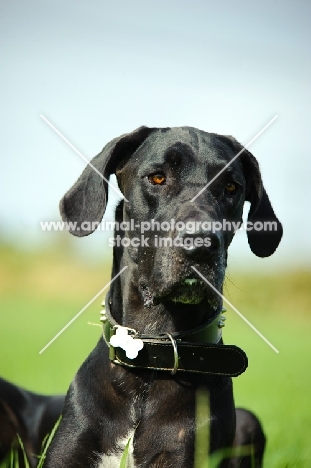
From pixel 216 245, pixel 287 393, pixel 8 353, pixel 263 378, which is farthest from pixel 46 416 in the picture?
pixel 8 353

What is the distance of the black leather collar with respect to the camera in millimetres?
3914

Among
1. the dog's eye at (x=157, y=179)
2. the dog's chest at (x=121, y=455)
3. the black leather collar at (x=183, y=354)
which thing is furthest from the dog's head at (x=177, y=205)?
the dog's chest at (x=121, y=455)

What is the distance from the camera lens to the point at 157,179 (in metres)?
4.22

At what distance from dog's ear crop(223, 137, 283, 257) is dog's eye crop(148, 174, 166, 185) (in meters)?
0.76

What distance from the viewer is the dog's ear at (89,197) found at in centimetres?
427

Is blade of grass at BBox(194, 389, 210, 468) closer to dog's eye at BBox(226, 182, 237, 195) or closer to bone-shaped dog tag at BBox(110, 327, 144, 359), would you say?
bone-shaped dog tag at BBox(110, 327, 144, 359)

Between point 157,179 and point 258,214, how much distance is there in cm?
88

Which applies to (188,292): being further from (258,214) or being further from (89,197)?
(258,214)

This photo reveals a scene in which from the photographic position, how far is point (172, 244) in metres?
3.82

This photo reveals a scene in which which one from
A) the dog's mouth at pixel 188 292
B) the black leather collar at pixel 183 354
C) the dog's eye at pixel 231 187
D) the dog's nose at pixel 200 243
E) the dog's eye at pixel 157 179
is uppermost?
the dog's eye at pixel 157 179

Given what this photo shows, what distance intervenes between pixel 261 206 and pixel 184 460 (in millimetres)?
1789

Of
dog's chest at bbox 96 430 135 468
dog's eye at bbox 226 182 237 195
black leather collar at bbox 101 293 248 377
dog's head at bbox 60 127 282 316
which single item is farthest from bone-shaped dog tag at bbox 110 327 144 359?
dog's eye at bbox 226 182 237 195

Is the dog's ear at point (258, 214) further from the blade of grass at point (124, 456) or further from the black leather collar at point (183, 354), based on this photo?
the blade of grass at point (124, 456)

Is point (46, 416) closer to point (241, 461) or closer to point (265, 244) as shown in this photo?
point (241, 461)
